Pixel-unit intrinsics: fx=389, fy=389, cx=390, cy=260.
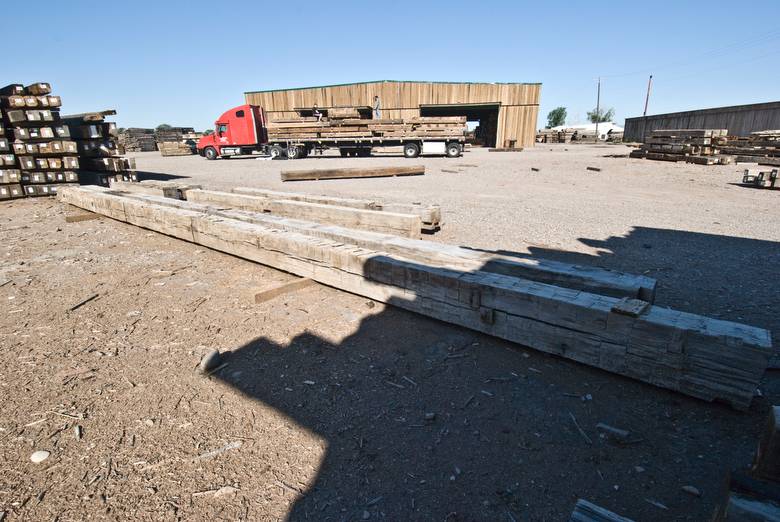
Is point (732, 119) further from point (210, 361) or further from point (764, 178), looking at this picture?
point (210, 361)

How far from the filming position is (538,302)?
2566 millimetres

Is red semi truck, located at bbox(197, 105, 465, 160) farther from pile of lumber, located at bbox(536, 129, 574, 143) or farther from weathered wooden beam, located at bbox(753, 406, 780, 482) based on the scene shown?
pile of lumber, located at bbox(536, 129, 574, 143)

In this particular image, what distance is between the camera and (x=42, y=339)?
123 inches

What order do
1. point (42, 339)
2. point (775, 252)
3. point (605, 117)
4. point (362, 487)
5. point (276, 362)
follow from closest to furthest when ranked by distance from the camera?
point (362, 487) < point (276, 362) < point (42, 339) < point (775, 252) < point (605, 117)

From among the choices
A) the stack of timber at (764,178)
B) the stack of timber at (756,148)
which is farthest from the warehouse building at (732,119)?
the stack of timber at (764,178)

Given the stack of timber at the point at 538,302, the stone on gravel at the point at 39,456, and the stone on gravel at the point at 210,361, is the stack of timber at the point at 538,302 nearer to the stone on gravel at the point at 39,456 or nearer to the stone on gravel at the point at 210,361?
the stone on gravel at the point at 210,361

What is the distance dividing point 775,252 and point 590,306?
188 inches

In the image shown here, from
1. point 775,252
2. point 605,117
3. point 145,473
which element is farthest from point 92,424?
point 605,117

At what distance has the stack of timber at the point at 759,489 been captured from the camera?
41.0 inches

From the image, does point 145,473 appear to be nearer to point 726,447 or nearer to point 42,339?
point 42,339

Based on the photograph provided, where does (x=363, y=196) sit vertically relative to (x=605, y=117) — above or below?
below

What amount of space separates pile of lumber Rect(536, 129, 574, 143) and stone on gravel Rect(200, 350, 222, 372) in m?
52.5

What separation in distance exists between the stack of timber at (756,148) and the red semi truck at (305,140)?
13.2m

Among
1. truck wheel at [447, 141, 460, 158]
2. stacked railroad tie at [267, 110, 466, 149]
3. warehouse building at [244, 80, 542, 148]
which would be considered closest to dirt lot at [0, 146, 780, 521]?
stacked railroad tie at [267, 110, 466, 149]
